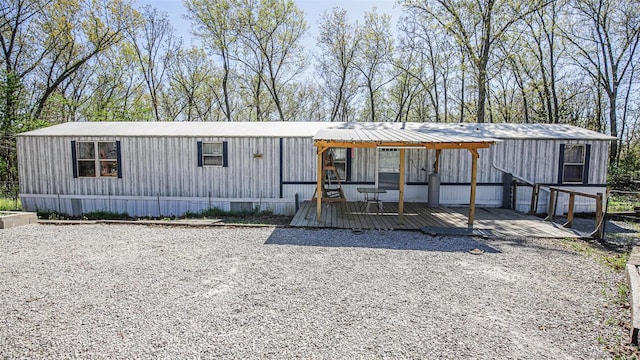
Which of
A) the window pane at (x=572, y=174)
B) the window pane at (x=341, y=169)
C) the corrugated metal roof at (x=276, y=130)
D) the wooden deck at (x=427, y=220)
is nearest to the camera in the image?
the wooden deck at (x=427, y=220)

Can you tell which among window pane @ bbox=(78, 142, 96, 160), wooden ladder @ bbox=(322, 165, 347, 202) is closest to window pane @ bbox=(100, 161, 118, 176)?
window pane @ bbox=(78, 142, 96, 160)

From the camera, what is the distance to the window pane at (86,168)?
9711 millimetres

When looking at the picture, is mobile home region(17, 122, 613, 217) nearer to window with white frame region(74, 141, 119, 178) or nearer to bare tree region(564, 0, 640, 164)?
window with white frame region(74, 141, 119, 178)

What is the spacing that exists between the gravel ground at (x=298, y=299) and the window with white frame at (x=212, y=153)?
388 cm

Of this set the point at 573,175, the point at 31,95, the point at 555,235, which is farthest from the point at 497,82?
the point at 31,95

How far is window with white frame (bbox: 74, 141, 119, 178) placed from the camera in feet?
31.6

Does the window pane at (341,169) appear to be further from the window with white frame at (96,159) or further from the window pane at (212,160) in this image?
the window with white frame at (96,159)

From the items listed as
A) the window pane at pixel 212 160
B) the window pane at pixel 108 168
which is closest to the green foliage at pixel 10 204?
the window pane at pixel 108 168

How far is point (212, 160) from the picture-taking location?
9609mm

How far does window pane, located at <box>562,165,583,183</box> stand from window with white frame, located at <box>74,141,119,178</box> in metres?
13.3

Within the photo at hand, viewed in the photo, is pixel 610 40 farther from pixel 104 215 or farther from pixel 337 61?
pixel 104 215

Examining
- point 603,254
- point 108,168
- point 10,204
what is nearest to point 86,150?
point 108,168

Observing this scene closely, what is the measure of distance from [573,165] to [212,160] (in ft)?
35.0

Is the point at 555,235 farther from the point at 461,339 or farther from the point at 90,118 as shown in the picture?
the point at 90,118
